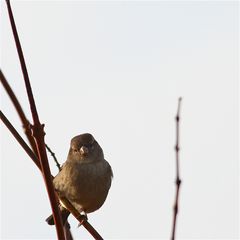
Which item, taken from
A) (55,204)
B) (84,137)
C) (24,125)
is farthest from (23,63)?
(84,137)

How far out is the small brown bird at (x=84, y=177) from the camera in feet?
21.7

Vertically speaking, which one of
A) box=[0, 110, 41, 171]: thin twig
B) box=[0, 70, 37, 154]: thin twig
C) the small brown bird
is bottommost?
the small brown bird

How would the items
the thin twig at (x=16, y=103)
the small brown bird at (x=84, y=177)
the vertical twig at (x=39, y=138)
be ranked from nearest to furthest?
the vertical twig at (x=39, y=138)
the thin twig at (x=16, y=103)
the small brown bird at (x=84, y=177)

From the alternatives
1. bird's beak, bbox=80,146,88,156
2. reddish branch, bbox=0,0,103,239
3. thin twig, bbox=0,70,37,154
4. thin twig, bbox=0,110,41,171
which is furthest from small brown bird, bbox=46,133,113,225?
thin twig, bbox=0,70,37,154

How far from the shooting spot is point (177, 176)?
2.28 m

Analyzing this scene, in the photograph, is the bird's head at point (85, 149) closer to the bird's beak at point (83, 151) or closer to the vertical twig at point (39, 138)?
the bird's beak at point (83, 151)

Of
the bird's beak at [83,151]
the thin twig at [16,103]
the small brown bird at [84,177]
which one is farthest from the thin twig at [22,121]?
the bird's beak at [83,151]

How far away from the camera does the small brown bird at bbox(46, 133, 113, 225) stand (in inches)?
260

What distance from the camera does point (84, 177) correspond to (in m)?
6.81

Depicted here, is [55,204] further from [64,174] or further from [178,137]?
[64,174]

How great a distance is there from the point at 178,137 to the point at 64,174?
4.54 m

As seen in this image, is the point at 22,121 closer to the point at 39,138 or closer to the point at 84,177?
the point at 39,138

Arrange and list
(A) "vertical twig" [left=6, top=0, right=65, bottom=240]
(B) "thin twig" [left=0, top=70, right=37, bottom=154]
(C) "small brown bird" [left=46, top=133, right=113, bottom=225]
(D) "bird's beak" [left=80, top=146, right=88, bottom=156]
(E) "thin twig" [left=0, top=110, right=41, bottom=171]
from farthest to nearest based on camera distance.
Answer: (D) "bird's beak" [left=80, top=146, right=88, bottom=156]
(C) "small brown bird" [left=46, top=133, right=113, bottom=225]
(E) "thin twig" [left=0, top=110, right=41, bottom=171]
(B) "thin twig" [left=0, top=70, right=37, bottom=154]
(A) "vertical twig" [left=6, top=0, right=65, bottom=240]

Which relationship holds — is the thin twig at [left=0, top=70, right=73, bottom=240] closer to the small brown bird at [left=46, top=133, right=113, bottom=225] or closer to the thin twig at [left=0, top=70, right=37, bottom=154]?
the thin twig at [left=0, top=70, right=37, bottom=154]
